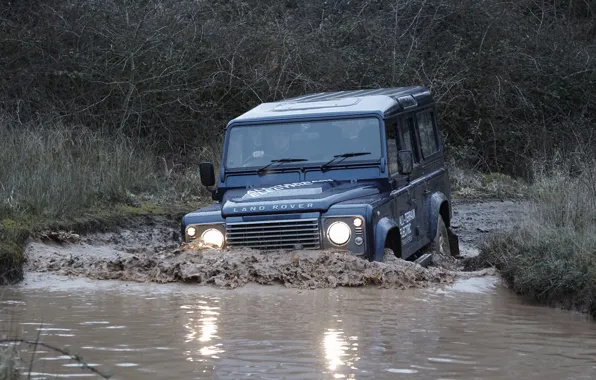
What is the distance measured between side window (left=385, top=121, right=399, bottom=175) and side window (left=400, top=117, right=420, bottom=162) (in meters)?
0.23

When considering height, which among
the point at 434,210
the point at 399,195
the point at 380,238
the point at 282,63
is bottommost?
the point at 380,238

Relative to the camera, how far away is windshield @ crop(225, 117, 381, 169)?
9789 millimetres

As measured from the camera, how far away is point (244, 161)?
9.94m

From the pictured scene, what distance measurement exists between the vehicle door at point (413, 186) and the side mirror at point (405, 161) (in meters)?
0.37

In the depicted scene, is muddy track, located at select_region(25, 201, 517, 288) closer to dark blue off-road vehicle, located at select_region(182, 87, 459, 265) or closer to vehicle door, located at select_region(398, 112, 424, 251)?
dark blue off-road vehicle, located at select_region(182, 87, 459, 265)

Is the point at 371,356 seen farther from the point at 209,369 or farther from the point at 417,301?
the point at 417,301

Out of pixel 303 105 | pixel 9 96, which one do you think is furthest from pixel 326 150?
pixel 9 96

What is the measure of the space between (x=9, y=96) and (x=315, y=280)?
1147 cm

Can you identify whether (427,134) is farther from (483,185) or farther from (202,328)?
(483,185)

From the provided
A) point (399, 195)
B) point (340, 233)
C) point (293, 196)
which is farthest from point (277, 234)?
point (399, 195)

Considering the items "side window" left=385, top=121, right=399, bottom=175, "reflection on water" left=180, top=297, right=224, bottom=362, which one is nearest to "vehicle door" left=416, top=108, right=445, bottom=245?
"side window" left=385, top=121, right=399, bottom=175

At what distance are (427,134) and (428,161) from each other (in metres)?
0.35

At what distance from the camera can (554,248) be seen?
913 centimetres

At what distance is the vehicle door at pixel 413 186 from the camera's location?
33.3 feet
